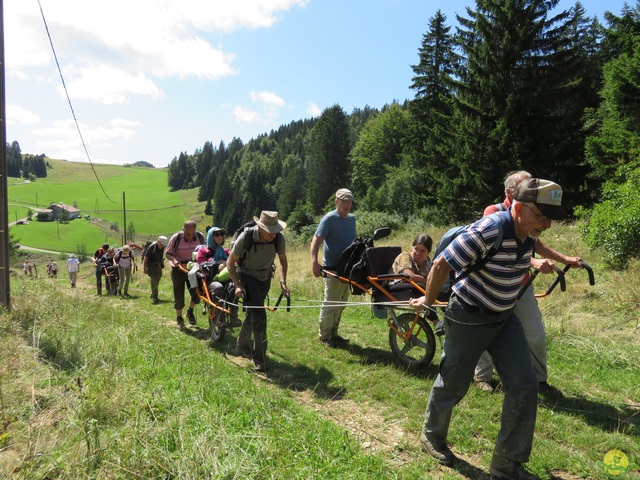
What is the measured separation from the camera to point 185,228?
850cm

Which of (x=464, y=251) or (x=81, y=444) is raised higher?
(x=464, y=251)

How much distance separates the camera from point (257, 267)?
5.73 metres

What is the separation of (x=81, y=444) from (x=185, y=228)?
5981 mm

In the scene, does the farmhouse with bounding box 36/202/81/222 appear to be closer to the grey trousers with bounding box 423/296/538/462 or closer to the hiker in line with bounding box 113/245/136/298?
the hiker in line with bounding box 113/245/136/298

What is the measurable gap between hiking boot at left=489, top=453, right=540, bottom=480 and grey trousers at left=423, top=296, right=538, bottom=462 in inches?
2.2

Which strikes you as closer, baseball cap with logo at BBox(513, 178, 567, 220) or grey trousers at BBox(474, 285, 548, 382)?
baseball cap with logo at BBox(513, 178, 567, 220)

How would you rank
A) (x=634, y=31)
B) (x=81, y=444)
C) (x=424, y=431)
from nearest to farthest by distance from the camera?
(x=81, y=444), (x=424, y=431), (x=634, y=31)

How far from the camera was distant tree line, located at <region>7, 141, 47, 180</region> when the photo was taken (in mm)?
157250

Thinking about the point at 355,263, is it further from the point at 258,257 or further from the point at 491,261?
the point at 491,261

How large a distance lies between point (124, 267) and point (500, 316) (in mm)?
13464

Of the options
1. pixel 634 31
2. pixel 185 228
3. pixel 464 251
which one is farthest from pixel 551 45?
pixel 464 251

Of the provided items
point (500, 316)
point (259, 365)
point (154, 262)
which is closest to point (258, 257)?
point (259, 365)

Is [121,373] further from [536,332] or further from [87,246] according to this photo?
[87,246]

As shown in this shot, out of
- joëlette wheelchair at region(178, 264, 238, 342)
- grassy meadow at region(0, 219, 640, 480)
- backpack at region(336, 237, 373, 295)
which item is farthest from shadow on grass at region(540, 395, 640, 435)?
joëlette wheelchair at region(178, 264, 238, 342)
